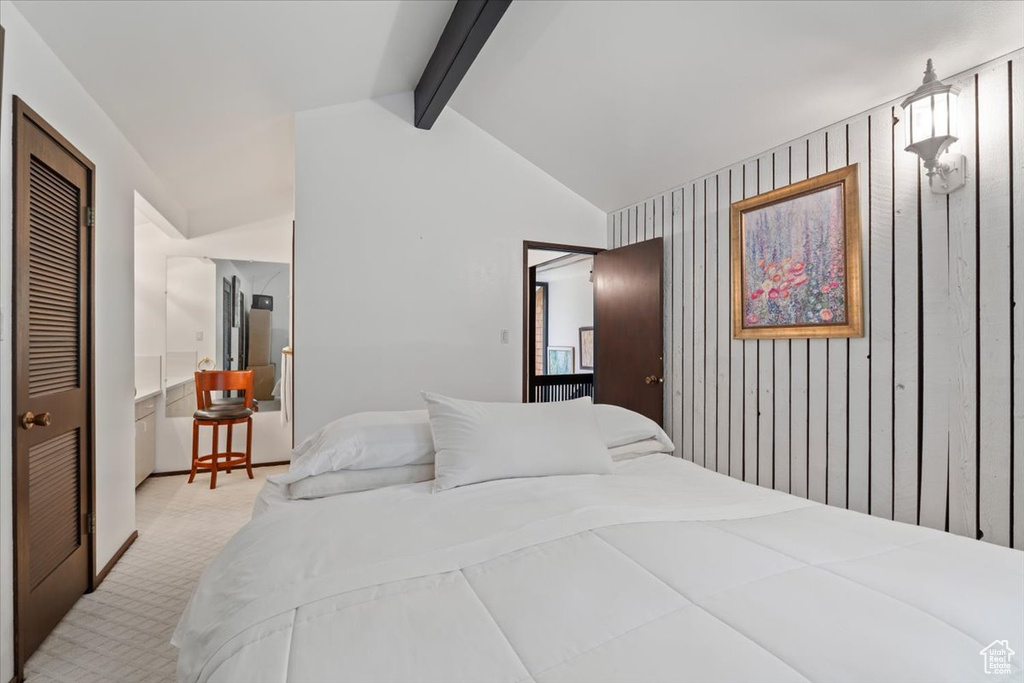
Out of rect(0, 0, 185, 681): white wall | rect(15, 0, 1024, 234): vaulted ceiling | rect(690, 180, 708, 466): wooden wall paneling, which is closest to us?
rect(0, 0, 185, 681): white wall

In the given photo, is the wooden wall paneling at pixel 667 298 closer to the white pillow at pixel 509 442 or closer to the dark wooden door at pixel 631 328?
the dark wooden door at pixel 631 328

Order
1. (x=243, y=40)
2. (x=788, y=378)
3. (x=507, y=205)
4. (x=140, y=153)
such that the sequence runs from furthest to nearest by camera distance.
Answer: (x=507, y=205) → (x=140, y=153) → (x=788, y=378) → (x=243, y=40)

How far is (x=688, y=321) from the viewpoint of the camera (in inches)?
141

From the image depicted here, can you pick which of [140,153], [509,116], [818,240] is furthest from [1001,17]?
[140,153]

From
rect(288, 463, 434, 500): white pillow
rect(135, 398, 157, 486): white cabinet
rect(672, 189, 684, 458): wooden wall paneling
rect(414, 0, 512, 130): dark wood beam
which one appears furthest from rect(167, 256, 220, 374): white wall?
rect(672, 189, 684, 458): wooden wall paneling

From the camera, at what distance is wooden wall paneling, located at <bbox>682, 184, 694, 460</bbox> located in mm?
3543

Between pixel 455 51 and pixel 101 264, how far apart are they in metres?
2.13

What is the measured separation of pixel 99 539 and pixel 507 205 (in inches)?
127

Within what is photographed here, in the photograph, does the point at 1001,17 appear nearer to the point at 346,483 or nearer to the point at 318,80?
the point at 346,483

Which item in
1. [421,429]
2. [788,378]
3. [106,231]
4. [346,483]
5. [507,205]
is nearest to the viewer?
[346,483]

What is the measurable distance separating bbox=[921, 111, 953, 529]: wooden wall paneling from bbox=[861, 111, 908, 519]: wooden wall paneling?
14 cm

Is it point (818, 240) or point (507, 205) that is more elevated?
point (507, 205)

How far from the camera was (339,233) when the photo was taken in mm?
3363

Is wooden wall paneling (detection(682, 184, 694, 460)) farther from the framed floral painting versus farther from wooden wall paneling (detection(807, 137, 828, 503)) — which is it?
wooden wall paneling (detection(807, 137, 828, 503))
